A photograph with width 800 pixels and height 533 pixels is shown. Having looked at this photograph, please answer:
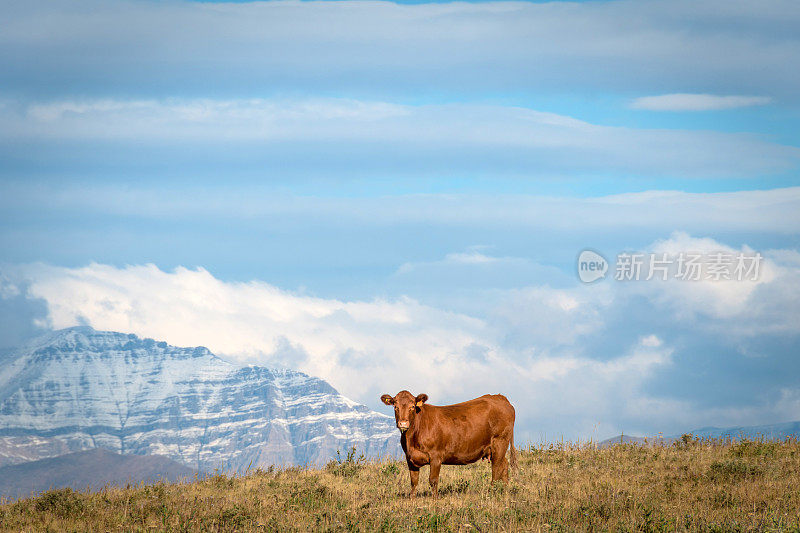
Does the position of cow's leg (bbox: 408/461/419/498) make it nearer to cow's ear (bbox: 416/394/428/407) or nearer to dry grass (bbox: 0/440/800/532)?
dry grass (bbox: 0/440/800/532)

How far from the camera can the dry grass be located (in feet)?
56.2

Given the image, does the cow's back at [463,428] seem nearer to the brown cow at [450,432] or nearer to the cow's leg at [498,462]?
the brown cow at [450,432]

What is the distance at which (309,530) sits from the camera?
17.0m

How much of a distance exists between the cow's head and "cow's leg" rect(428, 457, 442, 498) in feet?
3.63

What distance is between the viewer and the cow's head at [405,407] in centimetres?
2002

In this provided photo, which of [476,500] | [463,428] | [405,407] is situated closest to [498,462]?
[463,428]

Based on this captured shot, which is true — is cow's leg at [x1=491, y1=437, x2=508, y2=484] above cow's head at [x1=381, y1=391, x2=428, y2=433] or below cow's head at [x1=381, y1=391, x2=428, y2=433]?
below

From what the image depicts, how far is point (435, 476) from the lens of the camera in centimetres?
2052

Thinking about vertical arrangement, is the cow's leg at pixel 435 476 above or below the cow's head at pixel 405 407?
below

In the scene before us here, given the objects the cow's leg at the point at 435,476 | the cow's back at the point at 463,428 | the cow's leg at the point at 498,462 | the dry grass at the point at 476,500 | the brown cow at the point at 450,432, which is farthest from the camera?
the cow's leg at the point at 498,462

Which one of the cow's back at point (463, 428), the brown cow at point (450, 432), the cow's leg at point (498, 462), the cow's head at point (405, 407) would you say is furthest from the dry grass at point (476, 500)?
the cow's head at point (405, 407)

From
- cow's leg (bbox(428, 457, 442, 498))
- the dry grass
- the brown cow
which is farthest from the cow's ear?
the dry grass

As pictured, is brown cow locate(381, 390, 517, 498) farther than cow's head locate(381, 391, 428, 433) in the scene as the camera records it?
Yes

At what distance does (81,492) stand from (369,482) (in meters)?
7.56
